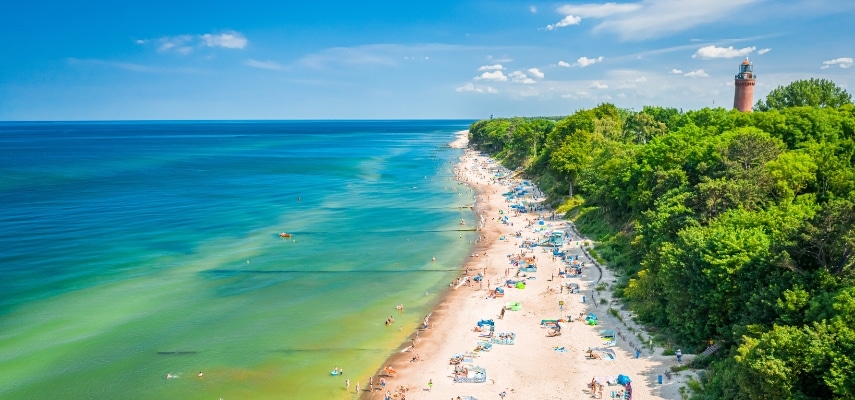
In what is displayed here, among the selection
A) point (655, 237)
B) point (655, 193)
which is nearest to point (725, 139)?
point (655, 193)

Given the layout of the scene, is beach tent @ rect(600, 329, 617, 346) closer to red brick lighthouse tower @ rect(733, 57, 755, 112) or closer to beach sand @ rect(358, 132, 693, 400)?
beach sand @ rect(358, 132, 693, 400)

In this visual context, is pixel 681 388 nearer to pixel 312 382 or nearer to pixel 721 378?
pixel 721 378

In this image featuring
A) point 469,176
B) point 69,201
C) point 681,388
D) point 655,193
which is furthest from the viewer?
point 469,176

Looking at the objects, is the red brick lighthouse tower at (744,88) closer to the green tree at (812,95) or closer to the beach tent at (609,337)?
the green tree at (812,95)

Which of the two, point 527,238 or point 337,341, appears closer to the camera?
point 337,341

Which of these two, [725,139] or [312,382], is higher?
[725,139]

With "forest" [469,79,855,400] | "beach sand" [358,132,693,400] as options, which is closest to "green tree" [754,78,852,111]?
"forest" [469,79,855,400]
